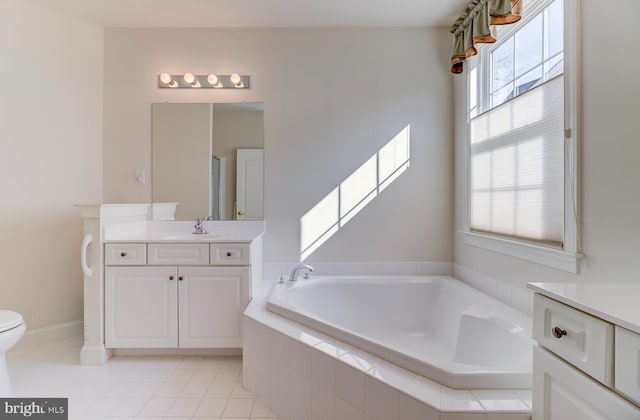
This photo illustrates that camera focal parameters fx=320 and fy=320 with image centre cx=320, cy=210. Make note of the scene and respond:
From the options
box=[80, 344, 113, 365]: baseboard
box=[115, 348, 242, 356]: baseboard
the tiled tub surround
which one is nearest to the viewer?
the tiled tub surround

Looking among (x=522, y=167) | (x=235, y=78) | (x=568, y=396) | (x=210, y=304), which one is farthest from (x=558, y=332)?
(x=235, y=78)

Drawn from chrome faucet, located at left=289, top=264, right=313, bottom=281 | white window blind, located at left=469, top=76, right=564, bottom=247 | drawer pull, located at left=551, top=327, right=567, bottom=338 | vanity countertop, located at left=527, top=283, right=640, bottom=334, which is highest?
white window blind, located at left=469, top=76, right=564, bottom=247

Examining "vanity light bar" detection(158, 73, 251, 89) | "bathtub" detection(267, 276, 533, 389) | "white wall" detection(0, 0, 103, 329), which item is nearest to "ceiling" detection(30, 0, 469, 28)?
"white wall" detection(0, 0, 103, 329)

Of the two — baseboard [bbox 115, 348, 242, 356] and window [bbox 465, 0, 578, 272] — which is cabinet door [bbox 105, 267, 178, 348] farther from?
window [bbox 465, 0, 578, 272]

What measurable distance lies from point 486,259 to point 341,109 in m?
1.56

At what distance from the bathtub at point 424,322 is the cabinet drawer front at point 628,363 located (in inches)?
18.2

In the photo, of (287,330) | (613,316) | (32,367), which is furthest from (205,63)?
(613,316)

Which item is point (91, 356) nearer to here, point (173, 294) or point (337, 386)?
point (173, 294)

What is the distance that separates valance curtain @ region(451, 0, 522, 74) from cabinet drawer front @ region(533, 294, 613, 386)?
154cm

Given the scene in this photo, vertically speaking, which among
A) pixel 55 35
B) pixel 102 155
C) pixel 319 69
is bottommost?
pixel 102 155

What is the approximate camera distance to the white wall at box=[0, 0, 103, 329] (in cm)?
231

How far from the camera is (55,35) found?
8.11 ft

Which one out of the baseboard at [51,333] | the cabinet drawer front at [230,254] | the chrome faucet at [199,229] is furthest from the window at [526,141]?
the baseboard at [51,333]

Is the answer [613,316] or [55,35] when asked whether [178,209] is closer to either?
[55,35]
